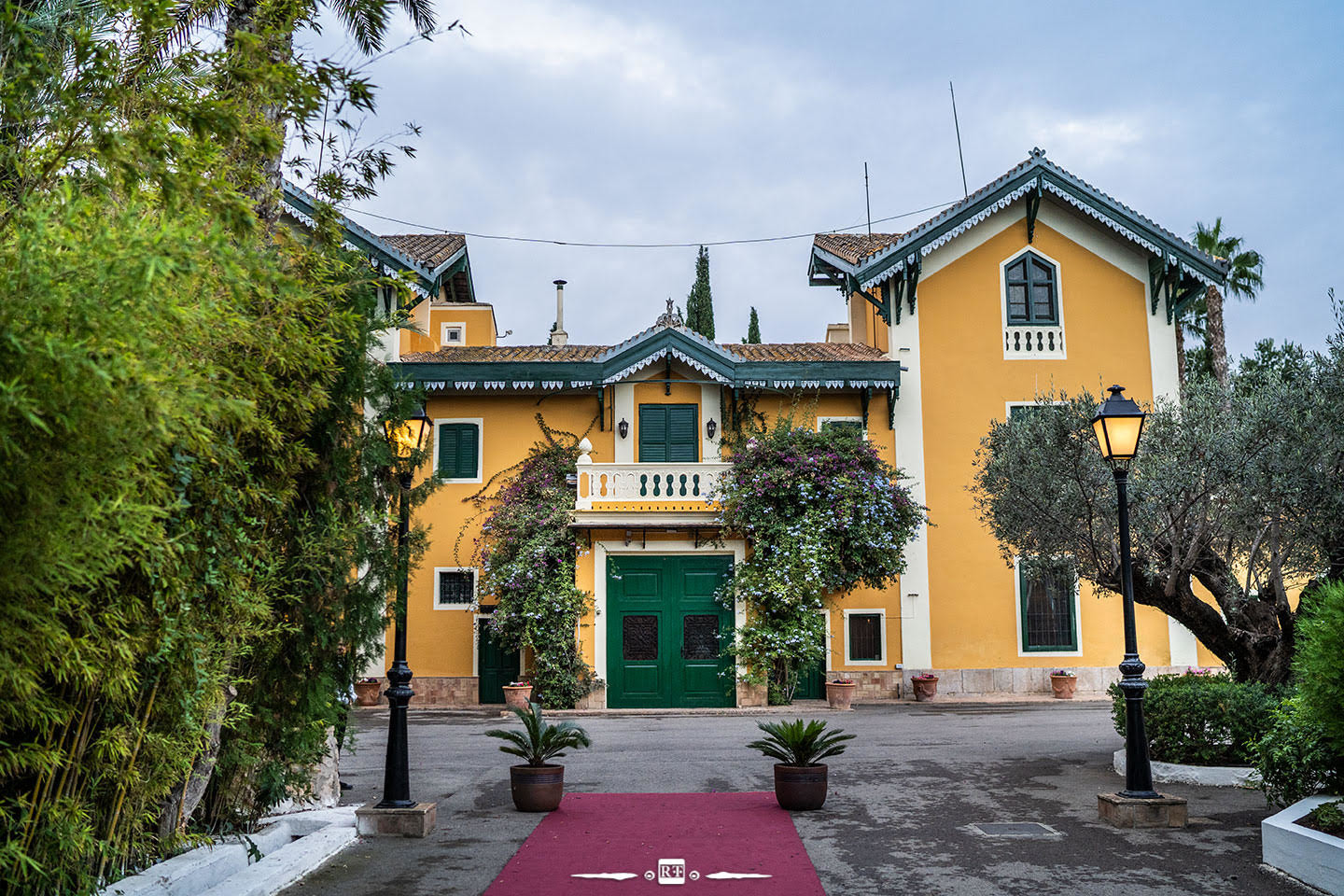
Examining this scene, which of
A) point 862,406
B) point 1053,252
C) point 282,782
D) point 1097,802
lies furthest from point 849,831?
point 1053,252

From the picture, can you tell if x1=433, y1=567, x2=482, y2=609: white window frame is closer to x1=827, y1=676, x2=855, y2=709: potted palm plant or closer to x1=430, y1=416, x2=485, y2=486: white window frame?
x1=430, y1=416, x2=485, y2=486: white window frame

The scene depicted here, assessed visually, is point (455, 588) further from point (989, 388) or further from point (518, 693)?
point (989, 388)

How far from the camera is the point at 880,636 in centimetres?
1977

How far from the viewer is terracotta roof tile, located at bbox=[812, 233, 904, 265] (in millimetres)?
21031

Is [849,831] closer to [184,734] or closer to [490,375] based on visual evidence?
[184,734]

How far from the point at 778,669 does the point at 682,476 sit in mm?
3790

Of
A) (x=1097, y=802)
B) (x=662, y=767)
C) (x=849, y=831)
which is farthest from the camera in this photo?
(x=662, y=767)

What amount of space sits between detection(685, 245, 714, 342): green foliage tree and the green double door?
19565 millimetres

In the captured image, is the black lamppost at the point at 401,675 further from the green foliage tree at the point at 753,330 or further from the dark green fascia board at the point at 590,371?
the green foliage tree at the point at 753,330

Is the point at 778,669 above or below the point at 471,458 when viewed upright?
below

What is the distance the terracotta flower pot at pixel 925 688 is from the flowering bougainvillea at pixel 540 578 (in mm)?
5976

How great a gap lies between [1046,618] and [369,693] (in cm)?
1266

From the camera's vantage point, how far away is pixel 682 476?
18891mm

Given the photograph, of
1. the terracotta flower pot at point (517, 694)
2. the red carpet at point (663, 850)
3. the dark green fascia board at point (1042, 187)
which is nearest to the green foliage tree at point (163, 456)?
the red carpet at point (663, 850)
